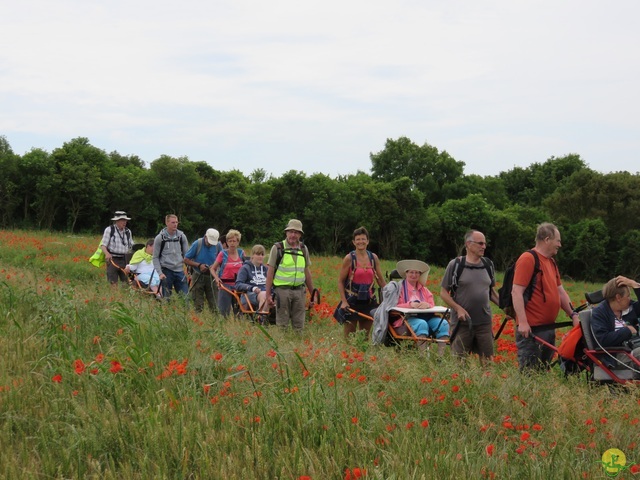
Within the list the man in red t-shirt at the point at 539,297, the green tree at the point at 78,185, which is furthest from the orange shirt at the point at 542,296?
the green tree at the point at 78,185

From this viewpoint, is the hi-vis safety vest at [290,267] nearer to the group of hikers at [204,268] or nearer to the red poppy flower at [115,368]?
the group of hikers at [204,268]

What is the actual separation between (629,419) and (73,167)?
4013cm

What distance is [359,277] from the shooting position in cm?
985

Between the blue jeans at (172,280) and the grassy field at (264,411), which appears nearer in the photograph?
the grassy field at (264,411)

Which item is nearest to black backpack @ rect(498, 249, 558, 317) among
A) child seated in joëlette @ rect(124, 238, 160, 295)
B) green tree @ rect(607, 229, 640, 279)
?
child seated in joëlette @ rect(124, 238, 160, 295)

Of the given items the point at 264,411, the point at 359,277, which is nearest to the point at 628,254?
the point at 359,277

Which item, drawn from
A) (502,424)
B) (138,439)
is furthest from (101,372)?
(502,424)

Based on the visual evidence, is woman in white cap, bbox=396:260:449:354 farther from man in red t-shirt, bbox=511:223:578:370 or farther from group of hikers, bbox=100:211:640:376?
man in red t-shirt, bbox=511:223:578:370

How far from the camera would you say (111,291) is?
10.3 metres

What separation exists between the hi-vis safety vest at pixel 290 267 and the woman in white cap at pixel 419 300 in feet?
5.35

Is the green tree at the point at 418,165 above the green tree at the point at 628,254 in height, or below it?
above

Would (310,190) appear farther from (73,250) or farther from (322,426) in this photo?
(322,426)

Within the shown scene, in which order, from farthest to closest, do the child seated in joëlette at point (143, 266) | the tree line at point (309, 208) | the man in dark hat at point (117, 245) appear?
the tree line at point (309, 208)
the man in dark hat at point (117, 245)
the child seated in joëlette at point (143, 266)

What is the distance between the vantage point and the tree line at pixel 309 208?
4225 centimetres
